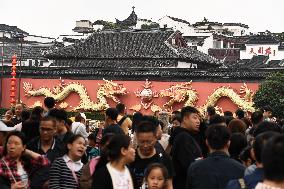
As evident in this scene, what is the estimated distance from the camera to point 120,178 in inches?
206

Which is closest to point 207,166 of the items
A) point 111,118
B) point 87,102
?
point 111,118

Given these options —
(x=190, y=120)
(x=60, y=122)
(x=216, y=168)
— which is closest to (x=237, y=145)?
(x=190, y=120)

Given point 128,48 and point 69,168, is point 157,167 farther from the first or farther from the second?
point 128,48

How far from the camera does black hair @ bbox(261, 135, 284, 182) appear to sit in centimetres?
363

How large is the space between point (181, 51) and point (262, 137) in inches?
1162

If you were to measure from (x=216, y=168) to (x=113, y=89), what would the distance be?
23708mm

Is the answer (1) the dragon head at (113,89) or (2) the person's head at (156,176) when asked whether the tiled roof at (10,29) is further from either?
(2) the person's head at (156,176)

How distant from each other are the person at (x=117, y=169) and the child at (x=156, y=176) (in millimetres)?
163

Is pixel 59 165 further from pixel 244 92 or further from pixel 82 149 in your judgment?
pixel 244 92

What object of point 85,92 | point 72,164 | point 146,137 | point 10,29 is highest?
point 10,29

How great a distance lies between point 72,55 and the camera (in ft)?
116

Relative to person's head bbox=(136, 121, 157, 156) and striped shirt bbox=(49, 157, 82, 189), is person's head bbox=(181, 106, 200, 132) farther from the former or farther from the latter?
striped shirt bbox=(49, 157, 82, 189)

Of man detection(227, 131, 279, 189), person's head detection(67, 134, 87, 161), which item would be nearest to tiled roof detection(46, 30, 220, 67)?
person's head detection(67, 134, 87, 161)

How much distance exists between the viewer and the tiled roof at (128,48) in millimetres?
33344
